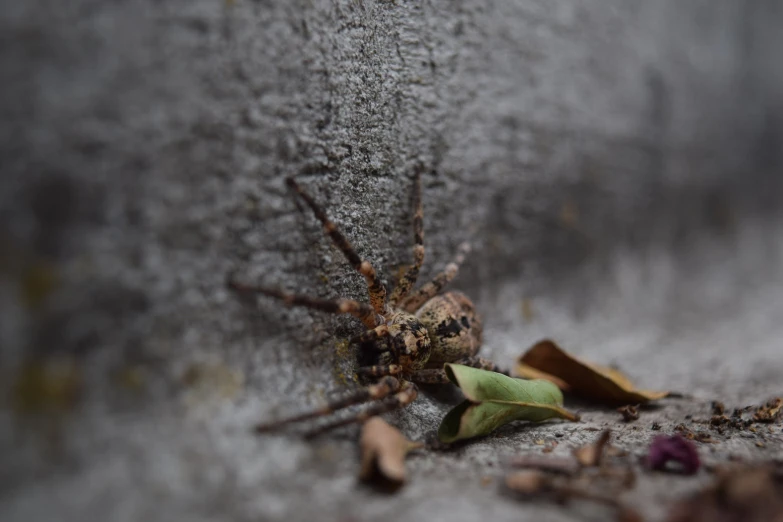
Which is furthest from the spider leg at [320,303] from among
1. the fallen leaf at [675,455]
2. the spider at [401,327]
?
the fallen leaf at [675,455]

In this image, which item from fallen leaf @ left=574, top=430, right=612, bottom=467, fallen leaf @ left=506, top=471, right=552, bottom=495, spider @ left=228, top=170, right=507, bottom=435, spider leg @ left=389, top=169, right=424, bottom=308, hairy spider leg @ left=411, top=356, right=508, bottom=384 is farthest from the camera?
spider leg @ left=389, top=169, right=424, bottom=308

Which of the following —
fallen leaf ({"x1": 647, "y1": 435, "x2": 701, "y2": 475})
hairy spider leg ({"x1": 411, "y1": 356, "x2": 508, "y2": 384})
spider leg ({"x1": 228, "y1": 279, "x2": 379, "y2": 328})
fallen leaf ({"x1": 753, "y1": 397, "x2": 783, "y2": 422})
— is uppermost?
spider leg ({"x1": 228, "y1": 279, "x2": 379, "y2": 328})

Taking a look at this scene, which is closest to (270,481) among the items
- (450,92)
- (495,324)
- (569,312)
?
(495,324)

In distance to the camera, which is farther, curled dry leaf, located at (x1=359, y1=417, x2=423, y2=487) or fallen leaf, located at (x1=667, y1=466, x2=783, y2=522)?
curled dry leaf, located at (x1=359, y1=417, x2=423, y2=487)

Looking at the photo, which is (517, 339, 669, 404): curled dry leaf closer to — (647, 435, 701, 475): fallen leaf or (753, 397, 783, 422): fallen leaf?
(753, 397, 783, 422): fallen leaf

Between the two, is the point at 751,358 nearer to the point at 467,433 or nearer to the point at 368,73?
the point at 467,433

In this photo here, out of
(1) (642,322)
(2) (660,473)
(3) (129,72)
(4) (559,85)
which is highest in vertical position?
(4) (559,85)

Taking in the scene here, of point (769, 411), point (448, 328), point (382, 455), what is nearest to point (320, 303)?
point (382, 455)

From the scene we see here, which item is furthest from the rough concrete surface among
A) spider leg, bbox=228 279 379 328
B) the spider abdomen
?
the spider abdomen
